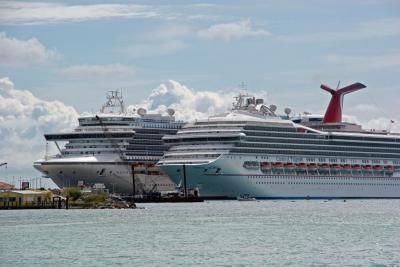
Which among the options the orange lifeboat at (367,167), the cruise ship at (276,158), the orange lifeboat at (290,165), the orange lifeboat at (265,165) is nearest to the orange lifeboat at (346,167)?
the cruise ship at (276,158)

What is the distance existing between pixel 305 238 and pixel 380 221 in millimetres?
20325

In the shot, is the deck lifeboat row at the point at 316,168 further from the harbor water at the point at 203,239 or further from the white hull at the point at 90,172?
the harbor water at the point at 203,239

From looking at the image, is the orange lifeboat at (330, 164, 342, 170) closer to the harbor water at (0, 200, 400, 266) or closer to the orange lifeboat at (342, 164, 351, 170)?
Answer: the orange lifeboat at (342, 164, 351, 170)

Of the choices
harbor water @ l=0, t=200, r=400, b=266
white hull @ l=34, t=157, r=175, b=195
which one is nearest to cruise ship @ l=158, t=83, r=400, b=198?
white hull @ l=34, t=157, r=175, b=195

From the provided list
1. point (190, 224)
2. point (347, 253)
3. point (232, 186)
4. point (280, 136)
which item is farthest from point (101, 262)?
point (280, 136)

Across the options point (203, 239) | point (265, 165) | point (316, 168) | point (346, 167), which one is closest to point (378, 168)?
point (346, 167)

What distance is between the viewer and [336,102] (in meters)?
167

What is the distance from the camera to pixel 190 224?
85.9m

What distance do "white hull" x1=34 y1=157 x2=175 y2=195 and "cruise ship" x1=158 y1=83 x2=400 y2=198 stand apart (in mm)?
8197

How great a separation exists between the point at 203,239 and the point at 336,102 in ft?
326

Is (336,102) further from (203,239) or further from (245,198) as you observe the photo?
(203,239)

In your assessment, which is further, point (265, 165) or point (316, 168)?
point (316, 168)

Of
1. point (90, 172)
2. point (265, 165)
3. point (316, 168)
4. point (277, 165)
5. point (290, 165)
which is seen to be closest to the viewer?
point (265, 165)

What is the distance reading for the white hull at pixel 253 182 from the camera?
136375 millimetres
